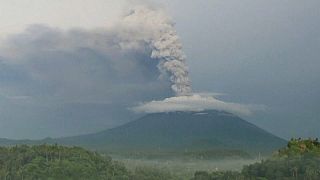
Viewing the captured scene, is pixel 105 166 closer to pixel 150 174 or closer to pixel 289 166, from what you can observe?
pixel 150 174

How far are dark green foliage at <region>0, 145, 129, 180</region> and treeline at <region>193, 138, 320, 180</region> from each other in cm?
1573

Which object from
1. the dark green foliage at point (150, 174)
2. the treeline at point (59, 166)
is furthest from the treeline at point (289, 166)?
the dark green foliage at point (150, 174)

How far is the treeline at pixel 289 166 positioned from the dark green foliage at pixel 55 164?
15.7 meters

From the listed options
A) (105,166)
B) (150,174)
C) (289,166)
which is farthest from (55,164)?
Answer: (289,166)

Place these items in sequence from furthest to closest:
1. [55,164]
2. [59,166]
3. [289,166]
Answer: [55,164]
[59,166]
[289,166]

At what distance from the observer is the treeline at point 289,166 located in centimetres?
6169

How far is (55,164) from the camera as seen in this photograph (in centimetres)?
7456

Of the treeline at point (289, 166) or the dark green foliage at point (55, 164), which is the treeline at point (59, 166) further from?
the treeline at point (289, 166)

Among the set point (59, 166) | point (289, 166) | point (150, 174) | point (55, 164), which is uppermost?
point (55, 164)

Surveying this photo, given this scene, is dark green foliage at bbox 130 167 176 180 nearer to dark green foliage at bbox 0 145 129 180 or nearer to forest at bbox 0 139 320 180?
forest at bbox 0 139 320 180

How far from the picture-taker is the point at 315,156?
62719 millimetres

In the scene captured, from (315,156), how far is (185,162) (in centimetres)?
6418

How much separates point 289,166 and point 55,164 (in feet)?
101

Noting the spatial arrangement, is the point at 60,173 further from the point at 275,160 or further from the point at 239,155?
the point at 239,155
